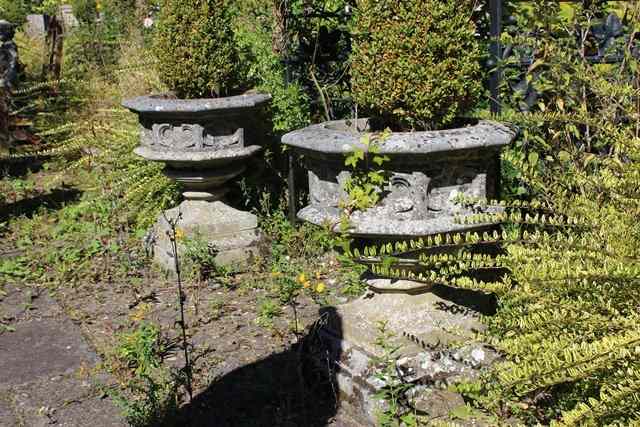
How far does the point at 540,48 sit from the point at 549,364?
196 cm

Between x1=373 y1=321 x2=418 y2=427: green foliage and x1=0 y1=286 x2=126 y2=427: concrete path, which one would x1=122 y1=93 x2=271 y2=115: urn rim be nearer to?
x1=0 y1=286 x2=126 y2=427: concrete path

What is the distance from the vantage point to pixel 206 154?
479 cm

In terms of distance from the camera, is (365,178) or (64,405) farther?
(64,405)

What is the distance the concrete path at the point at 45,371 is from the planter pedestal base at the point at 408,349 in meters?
0.95

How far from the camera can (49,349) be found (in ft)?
13.0

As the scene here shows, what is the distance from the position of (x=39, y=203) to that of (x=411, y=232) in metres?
4.86

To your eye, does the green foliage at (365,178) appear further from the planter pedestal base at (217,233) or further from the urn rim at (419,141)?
the planter pedestal base at (217,233)

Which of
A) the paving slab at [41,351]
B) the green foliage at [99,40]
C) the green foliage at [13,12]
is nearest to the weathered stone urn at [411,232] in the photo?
the paving slab at [41,351]

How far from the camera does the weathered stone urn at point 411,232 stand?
290 centimetres

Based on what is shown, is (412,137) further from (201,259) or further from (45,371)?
(201,259)

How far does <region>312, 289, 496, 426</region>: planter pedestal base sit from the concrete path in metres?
0.95

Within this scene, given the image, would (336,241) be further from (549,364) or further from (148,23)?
(148,23)

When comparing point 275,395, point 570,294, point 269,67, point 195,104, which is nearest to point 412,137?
point 570,294

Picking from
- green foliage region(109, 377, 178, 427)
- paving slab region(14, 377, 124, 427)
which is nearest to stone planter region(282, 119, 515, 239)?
green foliage region(109, 377, 178, 427)
